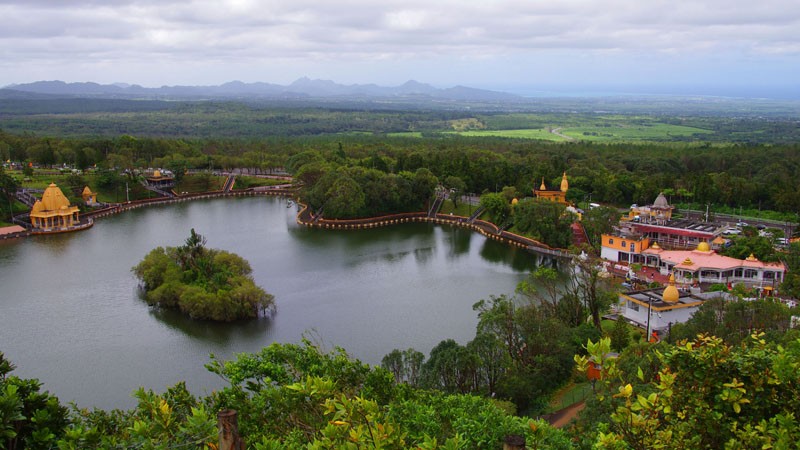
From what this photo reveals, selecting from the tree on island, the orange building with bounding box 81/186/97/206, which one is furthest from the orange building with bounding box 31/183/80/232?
the tree on island

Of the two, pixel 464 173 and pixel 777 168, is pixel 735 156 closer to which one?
pixel 777 168

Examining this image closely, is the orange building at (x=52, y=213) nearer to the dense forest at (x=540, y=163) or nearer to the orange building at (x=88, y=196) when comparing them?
the orange building at (x=88, y=196)

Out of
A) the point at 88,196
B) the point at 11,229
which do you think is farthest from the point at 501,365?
the point at 88,196

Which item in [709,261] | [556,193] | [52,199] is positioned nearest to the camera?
[709,261]

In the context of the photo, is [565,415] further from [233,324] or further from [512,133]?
[512,133]

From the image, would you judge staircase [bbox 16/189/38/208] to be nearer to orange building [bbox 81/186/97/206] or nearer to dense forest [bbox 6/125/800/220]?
orange building [bbox 81/186/97/206]

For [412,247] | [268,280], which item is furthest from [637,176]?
[268,280]
